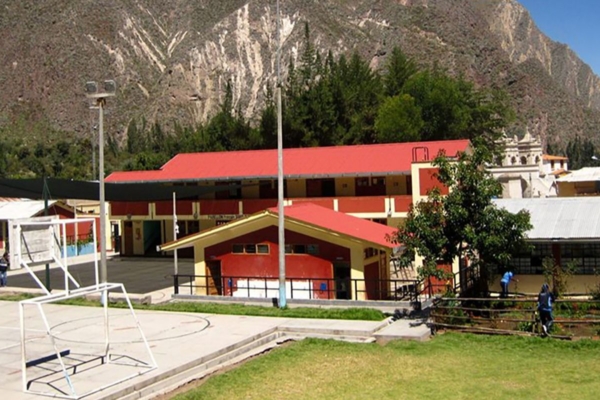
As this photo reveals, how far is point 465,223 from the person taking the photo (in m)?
20.7

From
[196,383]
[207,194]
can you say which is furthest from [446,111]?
[196,383]

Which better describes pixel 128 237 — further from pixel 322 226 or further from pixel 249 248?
pixel 322 226

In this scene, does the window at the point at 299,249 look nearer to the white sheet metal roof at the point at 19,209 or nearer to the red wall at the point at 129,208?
the red wall at the point at 129,208

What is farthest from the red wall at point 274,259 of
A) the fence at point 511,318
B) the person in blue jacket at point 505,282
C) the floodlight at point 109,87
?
the floodlight at point 109,87

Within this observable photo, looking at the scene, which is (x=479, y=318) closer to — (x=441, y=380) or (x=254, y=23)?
(x=441, y=380)

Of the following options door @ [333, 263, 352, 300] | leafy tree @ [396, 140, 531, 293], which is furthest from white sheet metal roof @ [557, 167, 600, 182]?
leafy tree @ [396, 140, 531, 293]

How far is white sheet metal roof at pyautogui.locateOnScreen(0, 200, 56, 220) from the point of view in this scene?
4559 cm

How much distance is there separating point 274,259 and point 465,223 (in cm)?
904

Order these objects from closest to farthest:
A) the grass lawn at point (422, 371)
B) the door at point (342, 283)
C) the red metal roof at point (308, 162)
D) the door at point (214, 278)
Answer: the grass lawn at point (422, 371)
the door at point (342, 283)
the door at point (214, 278)
the red metal roof at point (308, 162)

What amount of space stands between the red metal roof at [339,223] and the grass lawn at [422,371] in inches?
Answer: 281

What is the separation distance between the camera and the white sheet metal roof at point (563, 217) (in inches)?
966

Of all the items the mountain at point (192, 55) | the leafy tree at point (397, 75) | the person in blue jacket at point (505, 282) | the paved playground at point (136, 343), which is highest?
the mountain at point (192, 55)

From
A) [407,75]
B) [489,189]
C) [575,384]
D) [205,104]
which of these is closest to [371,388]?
[575,384]

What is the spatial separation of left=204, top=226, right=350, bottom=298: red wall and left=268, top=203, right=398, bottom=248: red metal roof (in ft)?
2.30
